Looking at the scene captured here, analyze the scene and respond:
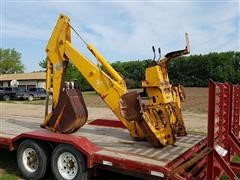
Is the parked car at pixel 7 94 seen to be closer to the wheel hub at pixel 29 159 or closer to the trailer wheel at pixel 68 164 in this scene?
the wheel hub at pixel 29 159

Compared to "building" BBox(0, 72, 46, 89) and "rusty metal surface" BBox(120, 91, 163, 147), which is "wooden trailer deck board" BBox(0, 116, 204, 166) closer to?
"rusty metal surface" BBox(120, 91, 163, 147)

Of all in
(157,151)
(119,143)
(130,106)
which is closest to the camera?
(130,106)

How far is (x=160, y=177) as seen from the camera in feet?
16.0

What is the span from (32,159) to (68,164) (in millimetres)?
1007

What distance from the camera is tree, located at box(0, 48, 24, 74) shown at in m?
97.9

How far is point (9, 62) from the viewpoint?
98250 mm

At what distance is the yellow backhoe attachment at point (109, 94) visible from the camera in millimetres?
6234

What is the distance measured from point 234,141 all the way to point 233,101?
74cm

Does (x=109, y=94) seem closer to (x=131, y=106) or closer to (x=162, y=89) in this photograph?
(x=162, y=89)

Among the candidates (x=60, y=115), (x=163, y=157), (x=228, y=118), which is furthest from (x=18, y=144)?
(x=228, y=118)

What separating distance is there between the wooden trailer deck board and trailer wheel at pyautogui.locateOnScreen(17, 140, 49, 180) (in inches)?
30.9

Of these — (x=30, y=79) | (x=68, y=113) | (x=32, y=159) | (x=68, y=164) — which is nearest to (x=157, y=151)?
(x=68, y=164)

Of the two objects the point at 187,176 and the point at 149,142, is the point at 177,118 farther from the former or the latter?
the point at 187,176

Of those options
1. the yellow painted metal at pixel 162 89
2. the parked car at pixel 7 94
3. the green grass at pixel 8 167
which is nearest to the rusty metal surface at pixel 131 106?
the yellow painted metal at pixel 162 89
